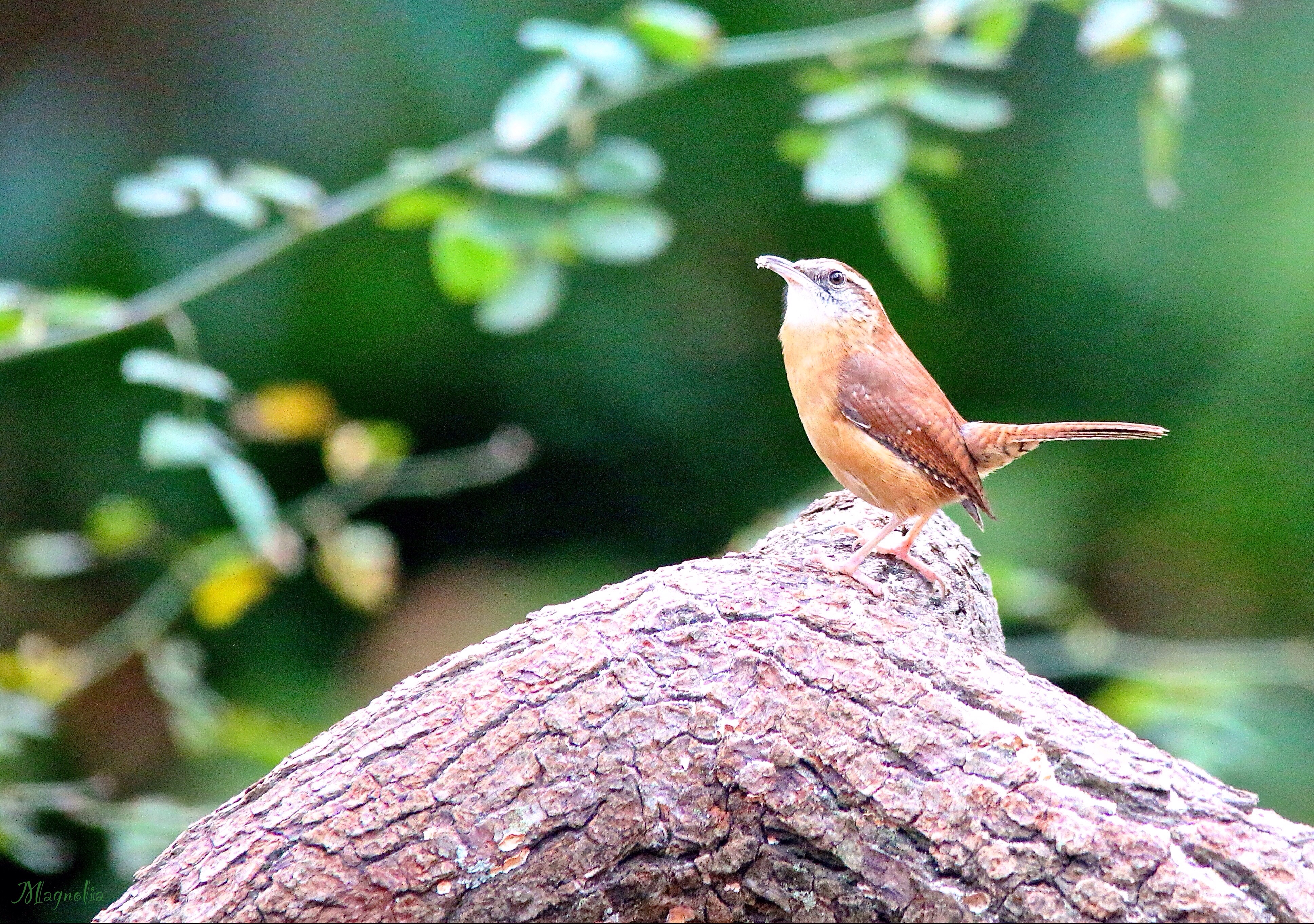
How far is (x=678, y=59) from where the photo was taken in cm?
252

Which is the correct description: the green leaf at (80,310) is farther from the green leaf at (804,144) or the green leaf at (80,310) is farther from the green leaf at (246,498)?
the green leaf at (804,144)

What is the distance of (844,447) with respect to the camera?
268 centimetres

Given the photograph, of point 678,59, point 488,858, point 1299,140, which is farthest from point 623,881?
point 1299,140

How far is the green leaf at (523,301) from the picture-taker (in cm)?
252

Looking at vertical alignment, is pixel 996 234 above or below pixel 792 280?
above

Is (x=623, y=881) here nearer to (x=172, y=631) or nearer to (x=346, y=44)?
(x=172, y=631)

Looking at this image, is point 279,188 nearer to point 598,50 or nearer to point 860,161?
point 598,50

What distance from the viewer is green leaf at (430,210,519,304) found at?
2.50 m

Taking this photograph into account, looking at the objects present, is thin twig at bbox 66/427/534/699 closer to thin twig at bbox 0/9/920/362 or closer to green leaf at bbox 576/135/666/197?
thin twig at bbox 0/9/920/362

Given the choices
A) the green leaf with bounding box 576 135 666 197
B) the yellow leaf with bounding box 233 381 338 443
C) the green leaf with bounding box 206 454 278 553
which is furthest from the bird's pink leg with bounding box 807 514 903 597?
the yellow leaf with bounding box 233 381 338 443

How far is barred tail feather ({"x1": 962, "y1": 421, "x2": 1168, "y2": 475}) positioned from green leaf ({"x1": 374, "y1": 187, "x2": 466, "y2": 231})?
1311 mm

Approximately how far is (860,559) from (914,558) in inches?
6.6

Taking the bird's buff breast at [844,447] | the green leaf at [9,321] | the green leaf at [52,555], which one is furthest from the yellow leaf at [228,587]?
the bird's buff breast at [844,447]

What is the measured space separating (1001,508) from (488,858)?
276 cm
